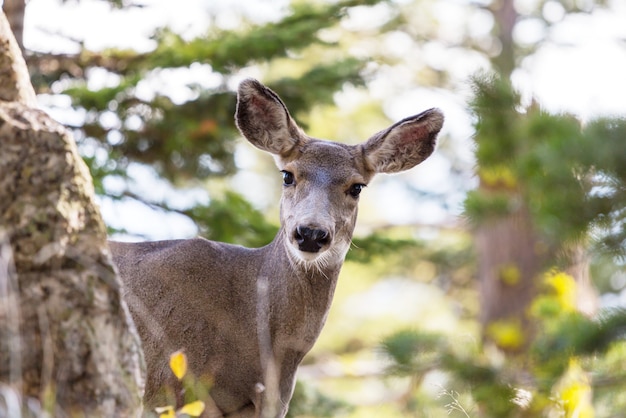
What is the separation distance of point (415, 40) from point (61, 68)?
12308 millimetres

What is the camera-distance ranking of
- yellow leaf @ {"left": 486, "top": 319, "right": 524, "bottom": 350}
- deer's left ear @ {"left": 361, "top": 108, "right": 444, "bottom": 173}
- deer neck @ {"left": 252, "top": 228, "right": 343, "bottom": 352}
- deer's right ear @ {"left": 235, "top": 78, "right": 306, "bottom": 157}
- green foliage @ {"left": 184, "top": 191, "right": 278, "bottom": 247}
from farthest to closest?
yellow leaf @ {"left": 486, "top": 319, "right": 524, "bottom": 350} → green foliage @ {"left": 184, "top": 191, "right": 278, "bottom": 247} → deer's left ear @ {"left": 361, "top": 108, "right": 444, "bottom": 173} → deer's right ear @ {"left": 235, "top": 78, "right": 306, "bottom": 157} → deer neck @ {"left": 252, "top": 228, "right": 343, "bottom": 352}

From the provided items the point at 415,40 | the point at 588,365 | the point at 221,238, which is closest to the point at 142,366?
the point at 588,365

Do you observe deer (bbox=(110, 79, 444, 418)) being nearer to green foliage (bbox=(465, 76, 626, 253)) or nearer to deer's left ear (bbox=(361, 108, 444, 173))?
deer's left ear (bbox=(361, 108, 444, 173))

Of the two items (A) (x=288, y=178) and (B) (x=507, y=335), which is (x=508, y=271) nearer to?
Result: (B) (x=507, y=335)

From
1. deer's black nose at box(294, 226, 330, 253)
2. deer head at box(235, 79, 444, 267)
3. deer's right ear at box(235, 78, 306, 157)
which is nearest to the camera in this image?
deer's black nose at box(294, 226, 330, 253)

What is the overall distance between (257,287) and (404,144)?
1.87 meters

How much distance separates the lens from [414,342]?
10188 millimetres

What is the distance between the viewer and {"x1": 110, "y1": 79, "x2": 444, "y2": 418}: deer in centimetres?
669

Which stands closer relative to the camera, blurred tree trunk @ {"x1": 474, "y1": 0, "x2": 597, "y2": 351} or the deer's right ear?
the deer's right ear

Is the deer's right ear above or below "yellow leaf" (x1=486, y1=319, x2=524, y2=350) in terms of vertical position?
above

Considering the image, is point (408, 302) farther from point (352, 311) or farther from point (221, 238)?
point (221, 238)

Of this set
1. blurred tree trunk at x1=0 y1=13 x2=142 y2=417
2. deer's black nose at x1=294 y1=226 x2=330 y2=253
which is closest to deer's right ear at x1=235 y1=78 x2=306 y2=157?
deer's black nose at x1=294 y1=226 x2=330 y2=253

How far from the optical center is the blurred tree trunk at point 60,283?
4.13 meters

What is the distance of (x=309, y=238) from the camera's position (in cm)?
662
